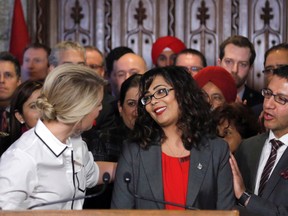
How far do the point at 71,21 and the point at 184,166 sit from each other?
11.7 feet

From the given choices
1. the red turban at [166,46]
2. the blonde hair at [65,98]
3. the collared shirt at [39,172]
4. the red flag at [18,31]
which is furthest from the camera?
the red flag at [18,31]

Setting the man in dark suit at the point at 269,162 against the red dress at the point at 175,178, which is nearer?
the red dress at the point at 175,178

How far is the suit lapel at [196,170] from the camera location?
3.15 m

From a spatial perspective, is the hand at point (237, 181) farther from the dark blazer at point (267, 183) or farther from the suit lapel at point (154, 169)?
the suit lapel at point (154, 169)

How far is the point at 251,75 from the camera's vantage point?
648 centimetres

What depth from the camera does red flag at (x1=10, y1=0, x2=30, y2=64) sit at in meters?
6.18

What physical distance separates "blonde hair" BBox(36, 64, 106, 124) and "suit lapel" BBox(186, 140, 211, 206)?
0.53 m

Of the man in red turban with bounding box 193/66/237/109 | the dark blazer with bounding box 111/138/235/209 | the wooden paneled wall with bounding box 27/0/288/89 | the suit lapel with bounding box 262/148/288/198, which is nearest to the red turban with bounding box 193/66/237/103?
the man in red turban with bounding box 193/66/237/109

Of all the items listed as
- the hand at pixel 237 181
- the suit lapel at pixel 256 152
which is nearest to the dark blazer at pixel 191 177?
the hand at pixel 237 181

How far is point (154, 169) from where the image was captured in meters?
3.21

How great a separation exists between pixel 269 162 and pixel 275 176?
13cm

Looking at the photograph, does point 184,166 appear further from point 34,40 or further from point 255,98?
point 34,40

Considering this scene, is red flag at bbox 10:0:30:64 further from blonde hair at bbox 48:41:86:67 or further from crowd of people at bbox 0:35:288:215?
crowd of people at bbox 0:35:288:215

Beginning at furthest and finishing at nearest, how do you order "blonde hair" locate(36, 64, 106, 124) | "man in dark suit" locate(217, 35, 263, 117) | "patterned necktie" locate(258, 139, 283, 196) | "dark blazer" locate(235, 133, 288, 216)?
1. "man in dark suit" locate(217, 35, 263, 117)
2. "patterned necktie" locate(258, 139, 283, 196)
3. "dark blazer" locate(235, 133, 288, 216)
4. "blonde hair" locate(36, 64, 106, 124)
